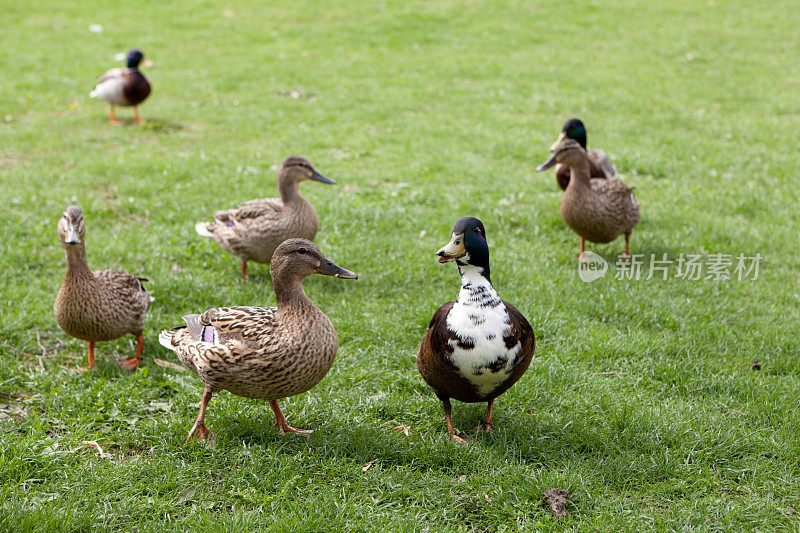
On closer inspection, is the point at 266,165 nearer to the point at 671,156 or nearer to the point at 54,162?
the point at 54,162

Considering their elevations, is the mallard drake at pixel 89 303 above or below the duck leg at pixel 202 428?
above

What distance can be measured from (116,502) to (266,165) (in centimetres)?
571

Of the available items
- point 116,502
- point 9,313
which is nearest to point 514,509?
point 116,502

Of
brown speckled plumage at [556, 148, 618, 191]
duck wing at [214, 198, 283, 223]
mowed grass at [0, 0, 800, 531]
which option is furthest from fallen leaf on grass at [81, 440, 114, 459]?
brown speckled plumage at [556, 148, 618, 191]

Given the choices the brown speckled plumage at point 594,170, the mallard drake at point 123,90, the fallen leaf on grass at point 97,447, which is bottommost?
the fallen leaf on grass at point 97,447

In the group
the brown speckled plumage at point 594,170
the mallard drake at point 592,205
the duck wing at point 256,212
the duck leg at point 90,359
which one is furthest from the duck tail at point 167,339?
the brown speckled plumage at point 594,170

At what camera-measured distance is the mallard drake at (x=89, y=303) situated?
4.68 m

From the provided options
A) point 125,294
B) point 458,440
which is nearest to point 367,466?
point 458,440

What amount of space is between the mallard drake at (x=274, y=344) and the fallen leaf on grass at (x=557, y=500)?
53.1 inches

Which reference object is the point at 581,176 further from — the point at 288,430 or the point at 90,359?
the point at 90,359

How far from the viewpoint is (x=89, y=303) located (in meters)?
4.67

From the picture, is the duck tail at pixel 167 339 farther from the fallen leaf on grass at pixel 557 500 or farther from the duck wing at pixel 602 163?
the duck wing at pixel 602 163

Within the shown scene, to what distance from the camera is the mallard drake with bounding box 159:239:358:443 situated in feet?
12.4

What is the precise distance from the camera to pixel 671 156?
359 inches
